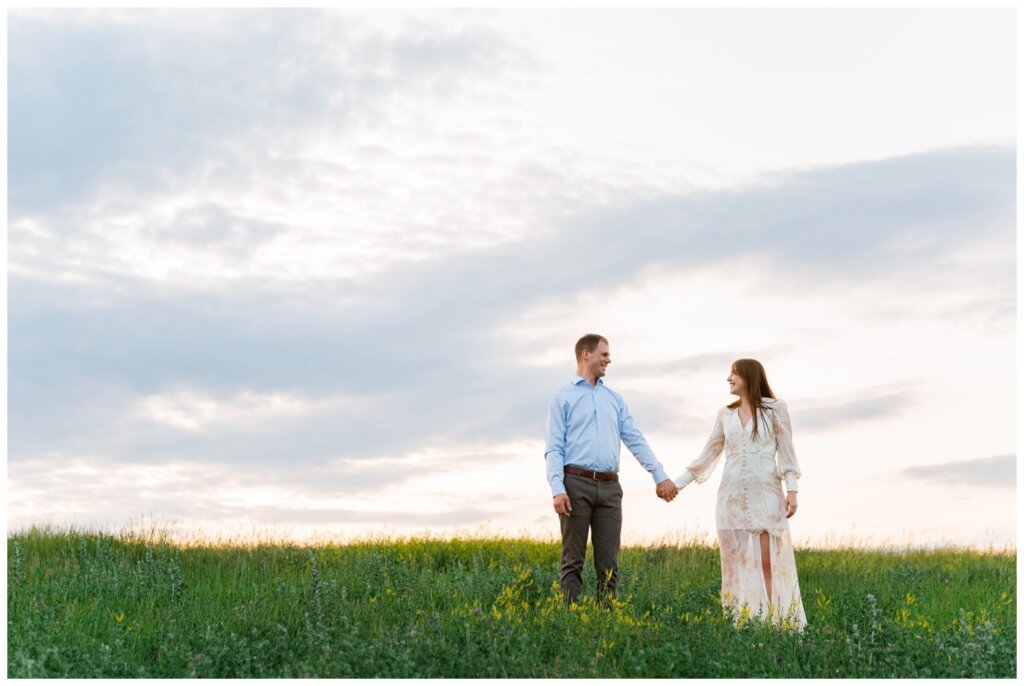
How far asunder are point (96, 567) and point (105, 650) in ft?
16.5

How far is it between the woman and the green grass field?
56 cm

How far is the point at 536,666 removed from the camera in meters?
7.47

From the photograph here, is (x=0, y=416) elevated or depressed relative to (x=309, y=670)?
elevated

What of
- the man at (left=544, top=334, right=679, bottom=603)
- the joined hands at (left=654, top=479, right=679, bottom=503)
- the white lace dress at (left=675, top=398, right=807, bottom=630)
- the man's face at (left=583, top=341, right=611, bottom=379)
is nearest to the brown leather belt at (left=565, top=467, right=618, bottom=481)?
the man at (left=544, top=334, right=679, bottom=603)

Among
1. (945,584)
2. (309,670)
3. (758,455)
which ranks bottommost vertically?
(309,670)

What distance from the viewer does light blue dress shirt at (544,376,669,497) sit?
32.8 ft

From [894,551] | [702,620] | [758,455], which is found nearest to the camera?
[702,620]

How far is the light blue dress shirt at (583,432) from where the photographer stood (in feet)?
32.8

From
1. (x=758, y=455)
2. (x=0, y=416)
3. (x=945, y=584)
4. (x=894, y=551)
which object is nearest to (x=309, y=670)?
(x=0, y=416)

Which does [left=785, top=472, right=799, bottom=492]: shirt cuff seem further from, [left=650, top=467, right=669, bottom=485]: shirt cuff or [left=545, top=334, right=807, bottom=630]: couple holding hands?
[left=650, top=467, right=669, bottom=485]: shirt cuff

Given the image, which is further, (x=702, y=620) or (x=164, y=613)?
(x=164, y=613)

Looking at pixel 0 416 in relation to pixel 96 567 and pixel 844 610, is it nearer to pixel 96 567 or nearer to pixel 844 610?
pixel 96 567

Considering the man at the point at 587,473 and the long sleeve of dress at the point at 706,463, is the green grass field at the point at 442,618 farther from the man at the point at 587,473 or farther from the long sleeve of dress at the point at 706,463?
the long sleeve of dress at the point at 706,463

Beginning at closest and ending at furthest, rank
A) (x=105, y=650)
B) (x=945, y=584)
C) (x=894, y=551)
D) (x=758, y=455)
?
1. (x=105, y=650)
2. (x=758, y=455)
3. (x=945, y=584)
4. (x=894, y=551)
